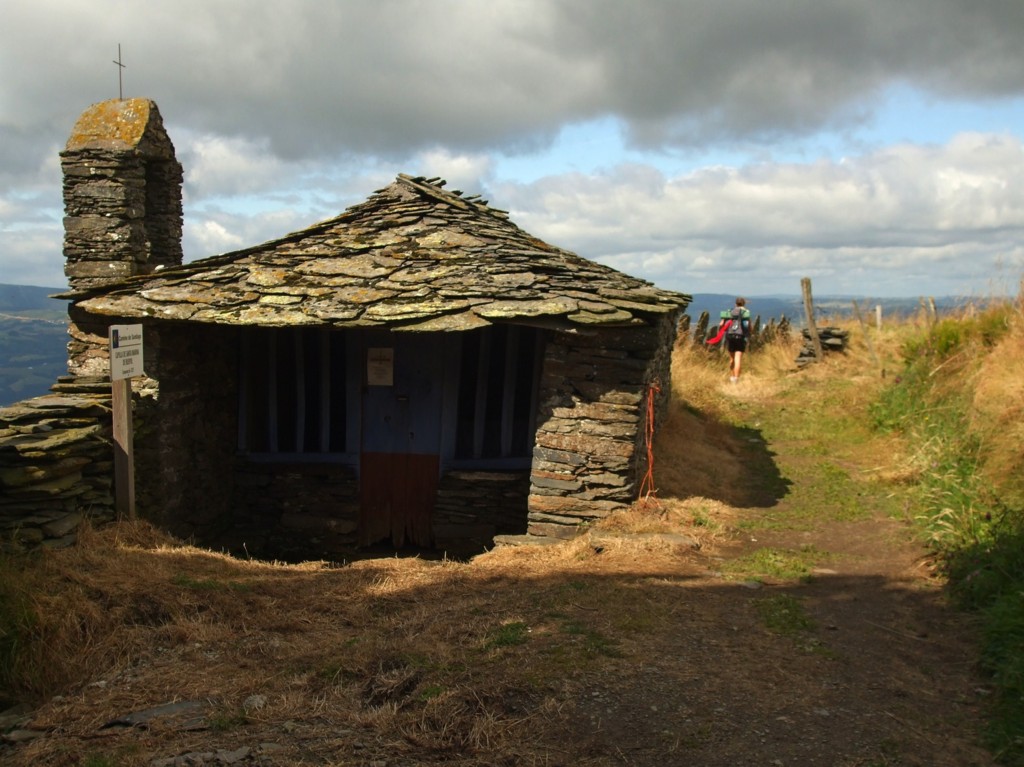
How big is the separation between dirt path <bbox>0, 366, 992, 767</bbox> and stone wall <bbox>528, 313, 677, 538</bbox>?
429mm

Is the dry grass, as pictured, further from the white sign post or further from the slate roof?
the slate roof

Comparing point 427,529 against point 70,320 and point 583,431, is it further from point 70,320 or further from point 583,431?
point 70,320

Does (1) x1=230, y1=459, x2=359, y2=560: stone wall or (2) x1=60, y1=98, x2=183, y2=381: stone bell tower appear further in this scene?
(1) x1=230, y1=459, x2=359, y2=560: stone wall

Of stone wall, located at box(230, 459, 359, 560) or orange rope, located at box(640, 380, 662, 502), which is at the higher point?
orange rope, located at box(640, 380, 662, 502)

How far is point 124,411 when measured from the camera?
6.56 metres

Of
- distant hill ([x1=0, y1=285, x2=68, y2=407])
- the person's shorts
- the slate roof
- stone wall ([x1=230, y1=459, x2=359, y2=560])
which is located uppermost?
the slate roof

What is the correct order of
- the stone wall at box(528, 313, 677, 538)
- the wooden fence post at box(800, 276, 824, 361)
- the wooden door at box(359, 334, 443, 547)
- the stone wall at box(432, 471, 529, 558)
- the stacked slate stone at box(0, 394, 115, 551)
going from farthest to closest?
the wooden fence post at box(800, 276, 824, 361) < the wooden door at box(359, 334, 443, 547) < the stone wall at box(432, 471, 529, 558) < the stone wall at box(528, 313, 677, 538) < the stacked slate stone at box(0, 394, 115, 551)

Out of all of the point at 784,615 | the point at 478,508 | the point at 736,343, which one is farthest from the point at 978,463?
the point at 736,343

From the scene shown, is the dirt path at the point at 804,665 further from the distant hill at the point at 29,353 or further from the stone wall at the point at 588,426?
the distant hill at the point at 29,353

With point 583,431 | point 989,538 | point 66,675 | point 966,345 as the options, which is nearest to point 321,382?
point 583,431

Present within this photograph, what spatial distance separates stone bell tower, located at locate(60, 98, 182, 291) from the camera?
799cm

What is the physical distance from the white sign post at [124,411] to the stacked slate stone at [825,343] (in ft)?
46.4

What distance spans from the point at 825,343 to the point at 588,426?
12.1 metres

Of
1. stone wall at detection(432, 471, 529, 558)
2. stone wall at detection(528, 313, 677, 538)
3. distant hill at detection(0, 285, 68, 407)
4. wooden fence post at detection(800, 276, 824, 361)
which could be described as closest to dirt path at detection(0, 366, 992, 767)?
stone wall at detection(528, 313, 677, 538)
